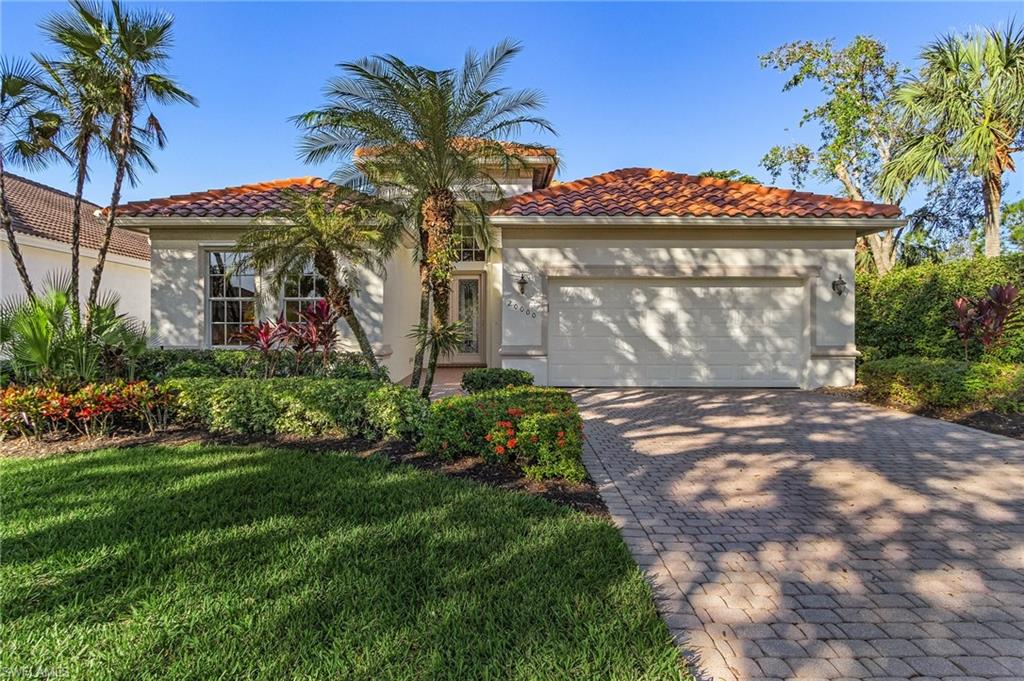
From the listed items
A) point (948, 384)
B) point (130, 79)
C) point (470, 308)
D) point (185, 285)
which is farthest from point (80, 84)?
point (948, 384)

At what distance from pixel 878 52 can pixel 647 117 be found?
43.4 feet

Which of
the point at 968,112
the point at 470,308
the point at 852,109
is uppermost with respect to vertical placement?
the point at 852,109

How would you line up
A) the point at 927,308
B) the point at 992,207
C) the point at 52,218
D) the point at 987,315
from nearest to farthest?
the point at 987,315 → the point at 927,308 → the point at 992,207 → the point at 52,218

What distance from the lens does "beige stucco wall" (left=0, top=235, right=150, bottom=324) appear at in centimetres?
1227

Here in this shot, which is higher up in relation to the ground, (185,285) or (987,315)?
(185,285)

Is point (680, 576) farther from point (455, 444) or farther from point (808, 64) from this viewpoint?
point (808, 64)

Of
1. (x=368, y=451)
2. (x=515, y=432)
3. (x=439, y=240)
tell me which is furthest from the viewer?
(x=439, y=240)

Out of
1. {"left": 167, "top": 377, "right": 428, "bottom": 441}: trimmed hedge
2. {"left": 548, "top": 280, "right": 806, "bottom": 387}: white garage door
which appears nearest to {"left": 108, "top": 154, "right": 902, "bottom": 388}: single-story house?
{"left": 548, "top": 280, "right": 806, "bottom": 387}: white garage door

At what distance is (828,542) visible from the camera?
11.9 ft

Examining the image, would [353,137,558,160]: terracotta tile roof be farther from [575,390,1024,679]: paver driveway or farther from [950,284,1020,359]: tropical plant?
[950,284,1020,359]: tropical plant

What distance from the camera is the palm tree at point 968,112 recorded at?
37.7 feet

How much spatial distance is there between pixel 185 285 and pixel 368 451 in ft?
25.0

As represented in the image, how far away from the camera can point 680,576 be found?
3117 mm

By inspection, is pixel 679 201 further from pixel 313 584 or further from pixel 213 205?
pixel 313 584
